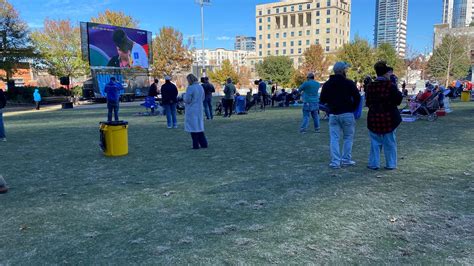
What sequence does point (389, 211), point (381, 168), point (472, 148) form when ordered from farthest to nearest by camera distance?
point (472, 148) → point (381, 168) → point (389, 211)

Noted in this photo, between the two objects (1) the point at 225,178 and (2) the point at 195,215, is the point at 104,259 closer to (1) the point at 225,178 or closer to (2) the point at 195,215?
(2) the point at 195,215

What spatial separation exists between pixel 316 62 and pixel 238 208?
60.8 m

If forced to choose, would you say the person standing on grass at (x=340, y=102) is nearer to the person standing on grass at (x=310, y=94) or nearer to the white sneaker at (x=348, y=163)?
the white sneaker at (x=348, y=163)

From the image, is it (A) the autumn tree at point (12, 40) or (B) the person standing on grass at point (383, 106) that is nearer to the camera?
(B) the person standing on grass at point (383, 106)

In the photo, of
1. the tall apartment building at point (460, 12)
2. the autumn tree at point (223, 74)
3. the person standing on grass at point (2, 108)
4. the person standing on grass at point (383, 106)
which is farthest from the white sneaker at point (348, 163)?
the tall apartment building at point (460, 12)

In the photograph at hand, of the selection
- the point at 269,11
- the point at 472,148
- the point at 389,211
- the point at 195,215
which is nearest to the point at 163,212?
the point at 195,215

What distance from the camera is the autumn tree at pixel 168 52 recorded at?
52.9 metres

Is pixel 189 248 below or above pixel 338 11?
below

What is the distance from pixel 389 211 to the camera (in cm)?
404

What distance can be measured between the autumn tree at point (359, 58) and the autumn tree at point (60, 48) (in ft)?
116

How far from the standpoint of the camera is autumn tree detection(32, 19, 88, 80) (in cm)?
3834

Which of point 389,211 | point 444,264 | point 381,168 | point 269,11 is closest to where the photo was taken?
point 444,264

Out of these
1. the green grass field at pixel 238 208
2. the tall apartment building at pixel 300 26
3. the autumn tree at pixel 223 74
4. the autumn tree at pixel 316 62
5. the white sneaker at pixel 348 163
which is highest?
the tall apartment building at pixel 300 26

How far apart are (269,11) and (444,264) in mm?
133520
